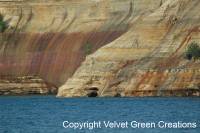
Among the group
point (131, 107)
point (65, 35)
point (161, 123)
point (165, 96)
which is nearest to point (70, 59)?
point (65, 35)

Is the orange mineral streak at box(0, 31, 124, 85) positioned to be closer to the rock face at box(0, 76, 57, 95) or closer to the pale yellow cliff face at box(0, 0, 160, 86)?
the pale yellow cliff face at box(0, 0, 160, 86)

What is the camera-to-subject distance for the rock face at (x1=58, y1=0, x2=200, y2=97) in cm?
13488

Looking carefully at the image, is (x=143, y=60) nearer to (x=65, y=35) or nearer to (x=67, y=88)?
(x=67, y=88)

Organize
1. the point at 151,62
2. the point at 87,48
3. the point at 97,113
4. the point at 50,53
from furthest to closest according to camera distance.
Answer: the point at 50,53 < the point at 87,48 < the point at 151,62 < the point at 97,113

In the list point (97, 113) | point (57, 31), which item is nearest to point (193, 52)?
point (97, 113)

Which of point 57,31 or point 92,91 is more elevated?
point 57,31

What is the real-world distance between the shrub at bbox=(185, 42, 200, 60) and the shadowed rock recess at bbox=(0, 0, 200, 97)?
83 centimetres

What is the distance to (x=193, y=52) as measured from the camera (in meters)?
136

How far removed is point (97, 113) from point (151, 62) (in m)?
34.7

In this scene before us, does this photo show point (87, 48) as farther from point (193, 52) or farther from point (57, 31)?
point (193, 52)

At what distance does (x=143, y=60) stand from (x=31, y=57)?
3847 centimetres

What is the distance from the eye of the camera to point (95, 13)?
180125 mm

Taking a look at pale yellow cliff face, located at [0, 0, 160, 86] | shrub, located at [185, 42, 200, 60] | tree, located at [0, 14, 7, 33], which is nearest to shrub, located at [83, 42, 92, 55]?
pale yellow cliff face, located at [0, 0, 160, 86]

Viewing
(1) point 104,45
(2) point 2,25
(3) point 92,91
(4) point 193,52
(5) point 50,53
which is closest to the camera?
(4) point 193,52
